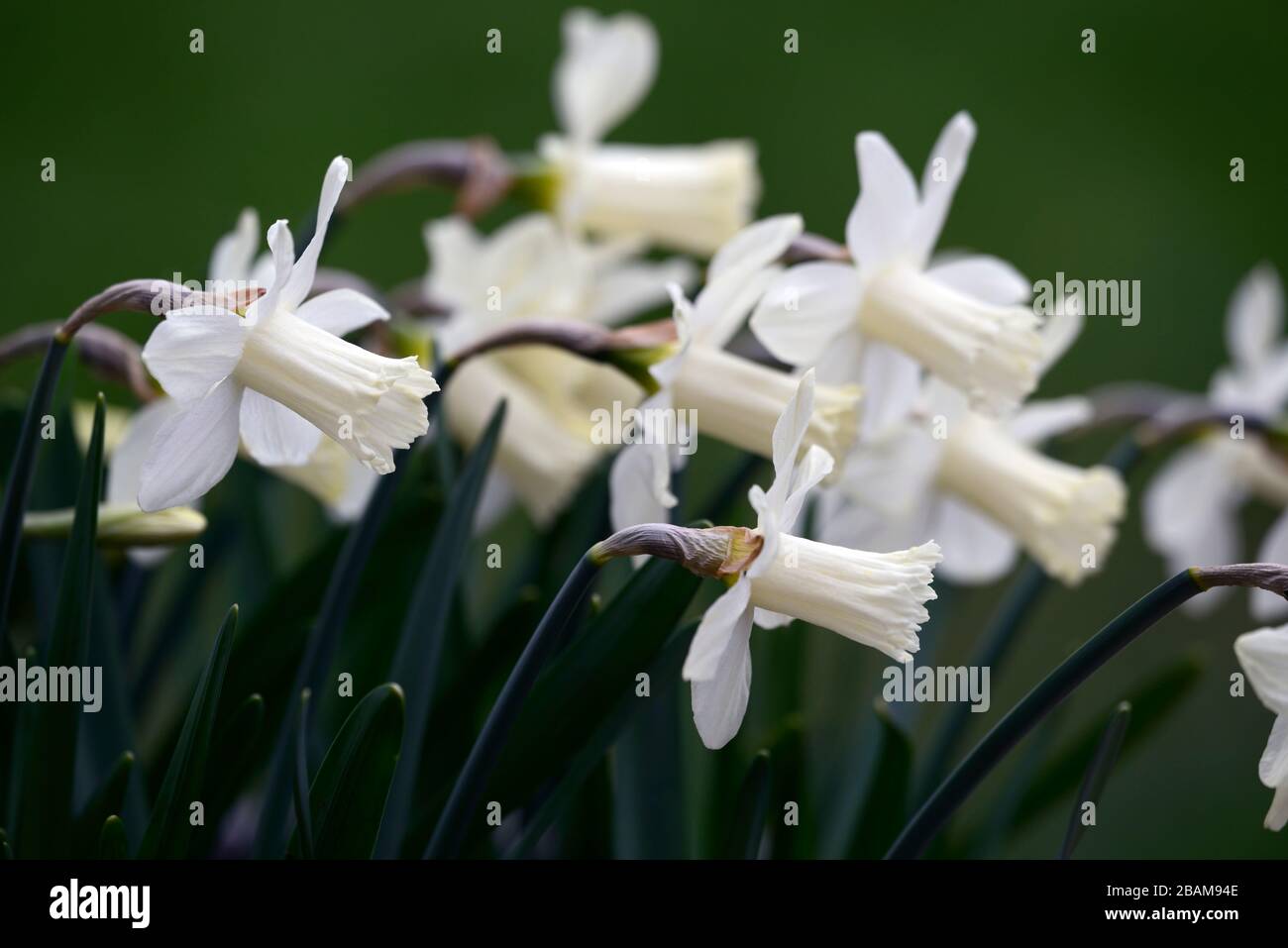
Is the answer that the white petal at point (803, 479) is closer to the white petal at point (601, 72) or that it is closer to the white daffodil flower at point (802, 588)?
the white daffodil flower at point (802, 588)

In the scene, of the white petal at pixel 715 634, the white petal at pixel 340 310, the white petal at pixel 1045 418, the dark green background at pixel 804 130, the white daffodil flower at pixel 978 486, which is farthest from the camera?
the dark green background at pixel 804 130

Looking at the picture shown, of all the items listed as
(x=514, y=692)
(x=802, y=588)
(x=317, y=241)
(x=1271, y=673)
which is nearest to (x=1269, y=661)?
(x=1271, y=673)

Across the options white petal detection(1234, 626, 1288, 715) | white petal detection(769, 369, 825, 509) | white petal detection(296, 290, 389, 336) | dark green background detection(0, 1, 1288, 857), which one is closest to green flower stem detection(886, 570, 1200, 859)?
white petal detection(1234, 626, 1288, 715)

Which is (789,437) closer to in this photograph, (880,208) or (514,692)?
(514,692)

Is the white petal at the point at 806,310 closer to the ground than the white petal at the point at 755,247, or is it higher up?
closer to the ground

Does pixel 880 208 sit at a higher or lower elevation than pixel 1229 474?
higher

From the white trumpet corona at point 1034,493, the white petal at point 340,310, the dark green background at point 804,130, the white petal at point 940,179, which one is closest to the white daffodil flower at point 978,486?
the white trumpet corona at point 1034,493
